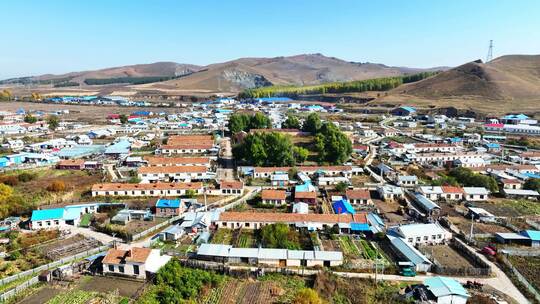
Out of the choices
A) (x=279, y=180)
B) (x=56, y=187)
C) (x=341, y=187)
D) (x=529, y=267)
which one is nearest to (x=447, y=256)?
(x=529, y=267)

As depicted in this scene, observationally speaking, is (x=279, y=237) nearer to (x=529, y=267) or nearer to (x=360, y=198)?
(x=360, y=198)

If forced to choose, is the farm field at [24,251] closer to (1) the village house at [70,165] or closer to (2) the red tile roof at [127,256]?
(2) the red tile roof at [127,256]

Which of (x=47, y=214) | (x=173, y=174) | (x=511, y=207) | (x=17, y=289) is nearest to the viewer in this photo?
(x=17, y=289)

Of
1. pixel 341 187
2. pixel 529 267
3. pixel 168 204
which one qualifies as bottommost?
pixel 529 267

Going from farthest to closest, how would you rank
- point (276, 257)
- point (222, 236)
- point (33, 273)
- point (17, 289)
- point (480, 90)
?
point (480, 90), point (222, 236), point (276, 257), point (33, 273), point (17, 289)

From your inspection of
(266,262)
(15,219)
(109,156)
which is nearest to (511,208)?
(266,262)

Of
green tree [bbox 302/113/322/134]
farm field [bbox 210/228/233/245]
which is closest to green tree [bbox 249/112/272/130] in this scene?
green tree [bbox 302/113/322/134]

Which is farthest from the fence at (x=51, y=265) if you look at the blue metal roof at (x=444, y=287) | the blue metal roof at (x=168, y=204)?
the blue metal roof at (x=444, y=287)
